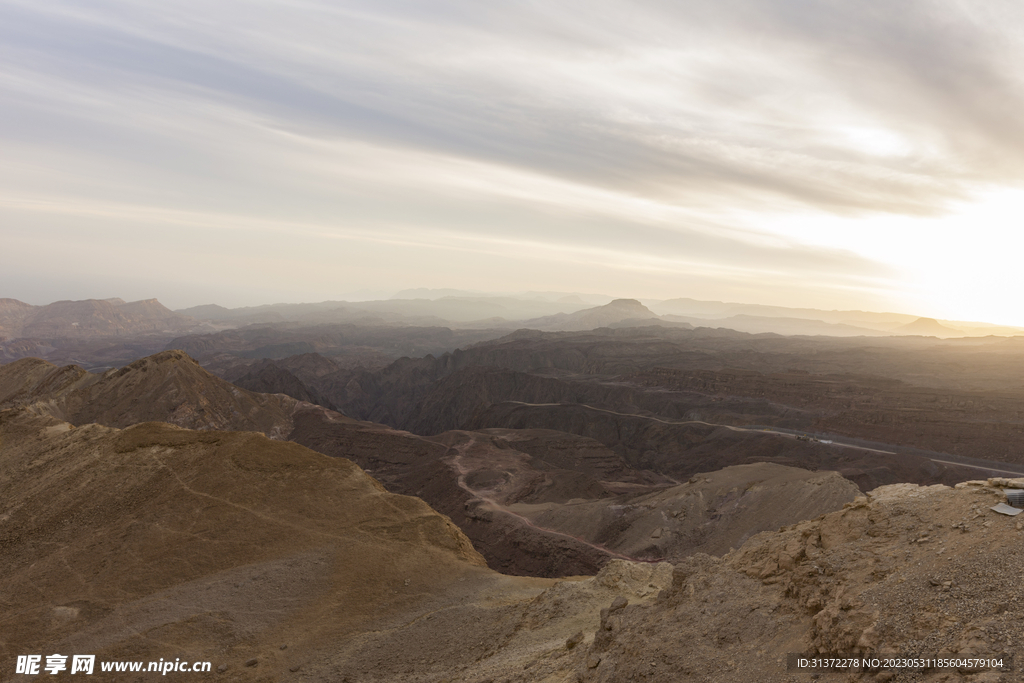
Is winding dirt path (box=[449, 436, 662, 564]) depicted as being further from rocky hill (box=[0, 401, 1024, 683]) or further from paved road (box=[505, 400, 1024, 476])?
paved road (box=[505, 400, 1024, 476])

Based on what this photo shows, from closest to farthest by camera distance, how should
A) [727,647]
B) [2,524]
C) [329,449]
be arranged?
[727,647]
[2,524]
[329,449]

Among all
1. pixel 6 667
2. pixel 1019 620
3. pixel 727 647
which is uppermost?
pixel 1019 620

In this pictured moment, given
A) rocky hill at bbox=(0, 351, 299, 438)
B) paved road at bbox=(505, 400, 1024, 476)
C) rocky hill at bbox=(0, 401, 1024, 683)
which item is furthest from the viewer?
rocky hill at bbox=(0, 351, 299, 438)

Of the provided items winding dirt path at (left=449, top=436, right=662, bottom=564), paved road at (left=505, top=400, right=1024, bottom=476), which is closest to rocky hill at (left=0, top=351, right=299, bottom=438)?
winding dirt path at (left=449, top=436, right=662, bottom=564)

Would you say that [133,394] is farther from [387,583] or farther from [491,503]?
[387,583]

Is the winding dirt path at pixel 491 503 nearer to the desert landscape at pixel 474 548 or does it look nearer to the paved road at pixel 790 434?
the desert landscape at pixel 474 548

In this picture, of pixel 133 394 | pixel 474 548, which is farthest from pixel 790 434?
pixel 133 394

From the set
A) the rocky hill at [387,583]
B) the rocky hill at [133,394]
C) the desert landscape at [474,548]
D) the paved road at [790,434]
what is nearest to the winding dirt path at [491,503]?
the desert landscape at [474,548]

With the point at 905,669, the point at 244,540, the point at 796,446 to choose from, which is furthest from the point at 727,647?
A: the point at 796,446

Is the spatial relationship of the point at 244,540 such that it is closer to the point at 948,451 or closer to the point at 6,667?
the point at 6,667

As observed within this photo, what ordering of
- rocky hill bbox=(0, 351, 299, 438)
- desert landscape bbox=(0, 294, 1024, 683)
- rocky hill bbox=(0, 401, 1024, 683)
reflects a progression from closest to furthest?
rocky hill bbox=(0, 401, 1024, 683) < desert landscape bbox=(0, 294, 1024, 683) < rocky hill bbox=(0, 351, 299, 438)

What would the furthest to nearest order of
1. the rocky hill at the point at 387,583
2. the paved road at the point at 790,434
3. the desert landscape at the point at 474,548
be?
the paved road at the point at 790,434, the desert landscape at the point at 474,548, the rocky hill at the point at 387,583
